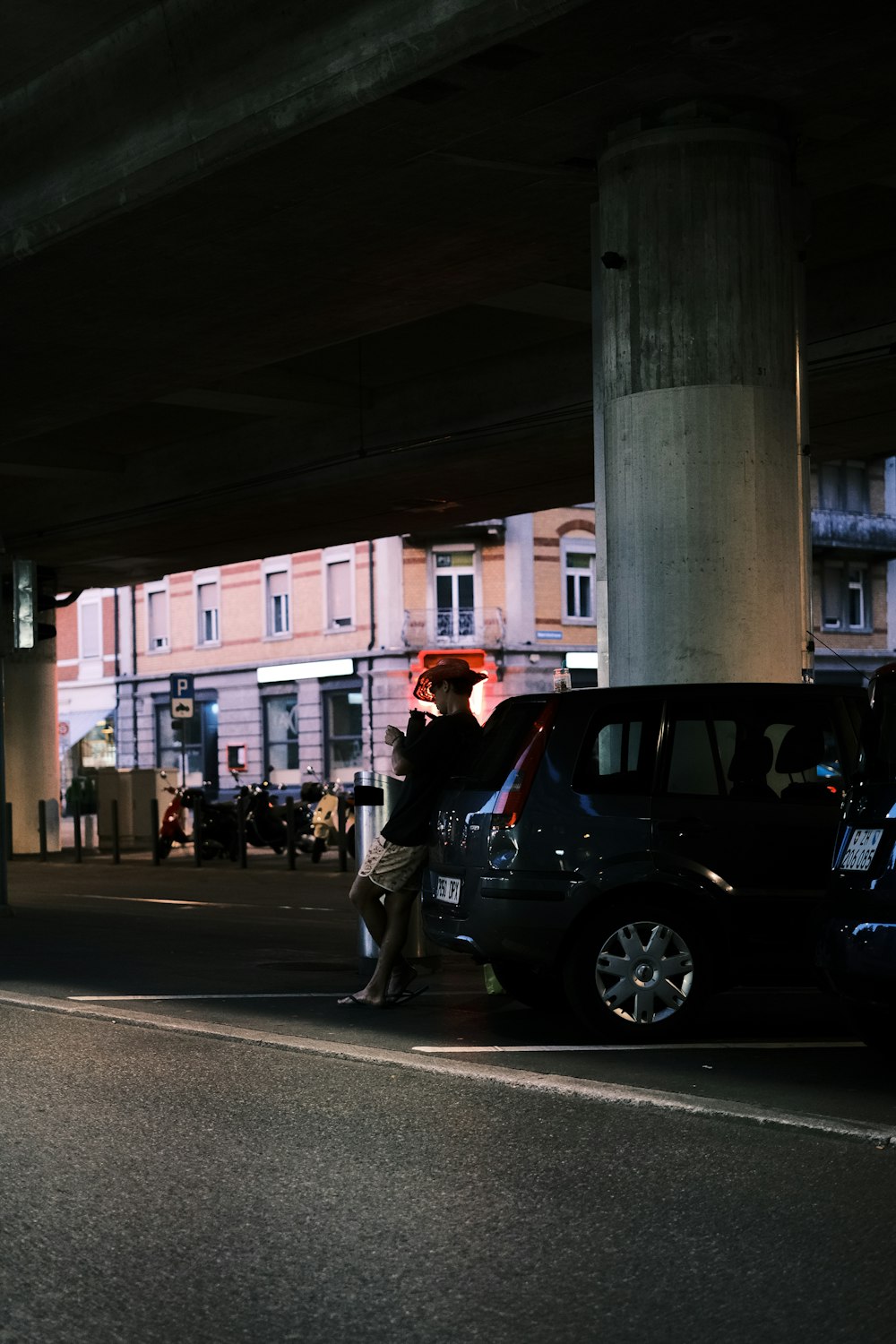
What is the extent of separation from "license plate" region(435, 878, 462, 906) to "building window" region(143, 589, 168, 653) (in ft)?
161

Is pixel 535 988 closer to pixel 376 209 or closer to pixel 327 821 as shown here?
pixel 376 209

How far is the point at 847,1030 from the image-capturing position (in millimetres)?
9430

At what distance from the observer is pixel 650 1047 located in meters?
8.85

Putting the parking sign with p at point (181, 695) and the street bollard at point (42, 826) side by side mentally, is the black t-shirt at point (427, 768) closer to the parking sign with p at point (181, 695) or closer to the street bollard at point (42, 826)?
the street bollard at point (42, 826)

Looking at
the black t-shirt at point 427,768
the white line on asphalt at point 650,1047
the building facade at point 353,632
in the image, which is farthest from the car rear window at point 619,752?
the building facade at point 353,632

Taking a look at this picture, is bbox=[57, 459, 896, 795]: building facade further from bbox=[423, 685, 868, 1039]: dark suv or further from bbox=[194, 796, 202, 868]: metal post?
bbox=[423, 685, 868, 1039]: dark suv

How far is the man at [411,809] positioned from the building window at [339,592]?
4208cm

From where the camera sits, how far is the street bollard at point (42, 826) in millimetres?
32844

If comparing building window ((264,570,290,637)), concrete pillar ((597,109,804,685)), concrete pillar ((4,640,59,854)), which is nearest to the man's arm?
concrete pillar ((597,109,804,685))

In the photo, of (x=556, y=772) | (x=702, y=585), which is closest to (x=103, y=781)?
(x=702, y=585)

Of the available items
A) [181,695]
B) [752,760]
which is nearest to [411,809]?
[752,760]

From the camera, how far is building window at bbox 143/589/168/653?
58.1 metres

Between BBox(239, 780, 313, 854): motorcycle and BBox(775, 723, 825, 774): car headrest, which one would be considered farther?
BBox(239, 780, 313, 854): motorcycle

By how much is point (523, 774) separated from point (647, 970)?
1090mm
